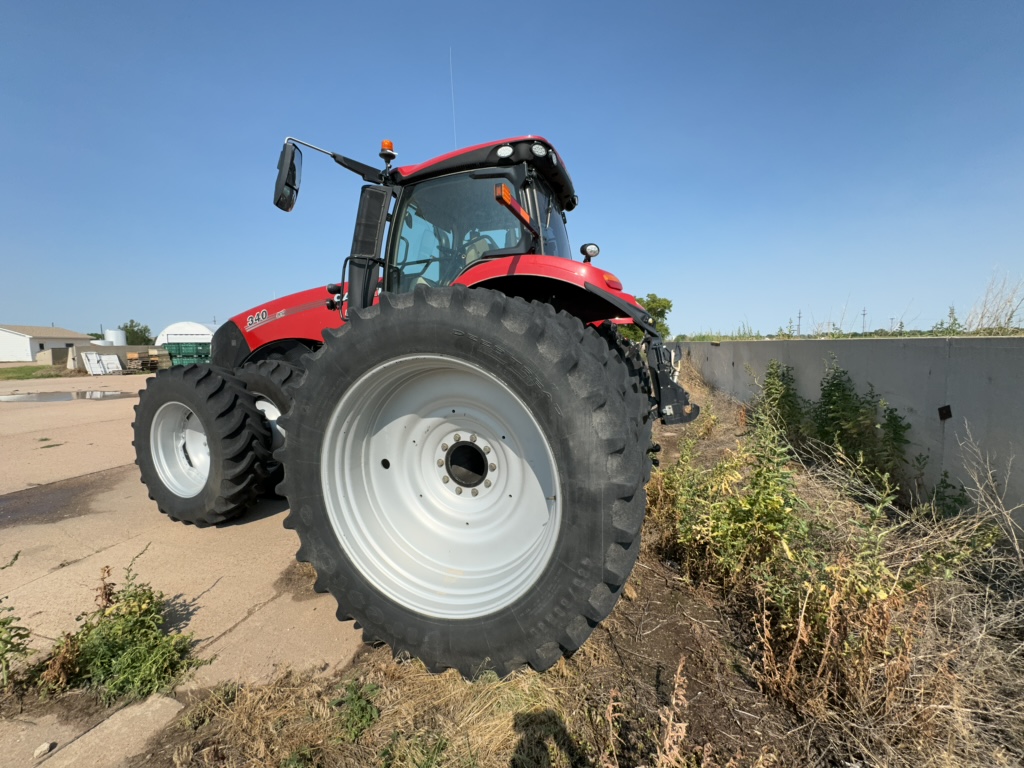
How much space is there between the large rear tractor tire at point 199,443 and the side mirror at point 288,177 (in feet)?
4.26

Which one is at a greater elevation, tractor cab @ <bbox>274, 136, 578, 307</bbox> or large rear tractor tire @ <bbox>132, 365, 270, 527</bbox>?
tractor cab @ <bbox>274, 136, 578, 307</bbox>

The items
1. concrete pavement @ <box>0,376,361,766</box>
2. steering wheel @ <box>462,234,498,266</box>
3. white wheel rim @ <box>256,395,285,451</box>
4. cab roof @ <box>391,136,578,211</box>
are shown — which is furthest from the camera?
white wheel rim @ <box>256,395,285,451</box>

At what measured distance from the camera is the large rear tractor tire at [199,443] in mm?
3137

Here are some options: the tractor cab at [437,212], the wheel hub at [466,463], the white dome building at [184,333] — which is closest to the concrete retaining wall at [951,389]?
the tractor cab at [437,212]

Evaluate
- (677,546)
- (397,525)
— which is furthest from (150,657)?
(677,546)

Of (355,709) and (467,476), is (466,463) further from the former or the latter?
(355,709)

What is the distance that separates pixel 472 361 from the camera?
1764mm

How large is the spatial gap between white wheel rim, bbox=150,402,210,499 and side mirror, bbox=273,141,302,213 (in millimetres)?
1665

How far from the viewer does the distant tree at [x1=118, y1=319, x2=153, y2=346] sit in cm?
5612

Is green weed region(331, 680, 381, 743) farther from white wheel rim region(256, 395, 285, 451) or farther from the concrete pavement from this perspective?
white wheel rim region(256, 395, 285, 451)

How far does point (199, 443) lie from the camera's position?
3.58m

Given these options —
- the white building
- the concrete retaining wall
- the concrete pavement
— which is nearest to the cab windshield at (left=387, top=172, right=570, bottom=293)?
the concrete pavement

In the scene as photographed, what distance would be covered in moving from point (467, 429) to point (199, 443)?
265cm

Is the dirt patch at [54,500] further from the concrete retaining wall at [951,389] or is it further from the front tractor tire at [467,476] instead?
the concrete retaining wall at [951,389]
